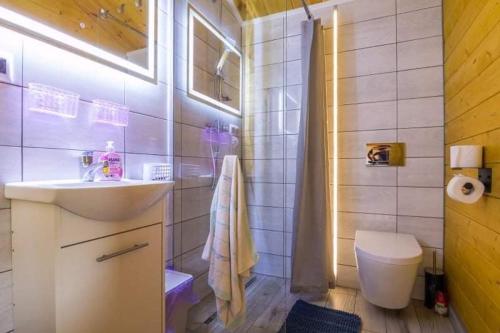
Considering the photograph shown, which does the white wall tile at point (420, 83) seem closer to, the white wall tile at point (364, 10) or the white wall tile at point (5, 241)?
the white wall tile at point (364, 10)

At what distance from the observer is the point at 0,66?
85cm

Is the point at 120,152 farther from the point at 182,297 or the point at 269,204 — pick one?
the point at 269,204

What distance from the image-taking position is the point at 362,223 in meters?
2.13

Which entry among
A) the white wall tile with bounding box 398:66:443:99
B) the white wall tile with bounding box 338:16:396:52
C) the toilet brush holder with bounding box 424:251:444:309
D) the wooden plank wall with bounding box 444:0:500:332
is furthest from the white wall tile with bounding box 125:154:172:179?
the toilet brush holder with bounding box 424:251:444:309

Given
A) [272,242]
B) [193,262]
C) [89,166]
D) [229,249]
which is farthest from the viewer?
[272,242]

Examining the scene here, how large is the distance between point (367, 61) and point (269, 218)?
1.56m

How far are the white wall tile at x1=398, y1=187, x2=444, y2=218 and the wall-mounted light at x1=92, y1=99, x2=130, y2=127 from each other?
205 cm

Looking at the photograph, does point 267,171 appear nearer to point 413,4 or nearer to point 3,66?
point 3,66

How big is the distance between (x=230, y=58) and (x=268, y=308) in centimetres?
184

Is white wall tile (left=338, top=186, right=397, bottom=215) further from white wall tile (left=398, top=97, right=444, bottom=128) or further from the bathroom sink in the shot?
the bathroom sink

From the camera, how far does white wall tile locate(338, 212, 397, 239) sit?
206cm

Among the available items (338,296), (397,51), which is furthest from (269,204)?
(397,51)

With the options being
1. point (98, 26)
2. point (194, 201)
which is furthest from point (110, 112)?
point (194, 201)

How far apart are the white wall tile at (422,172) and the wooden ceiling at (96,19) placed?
81.9 inches
